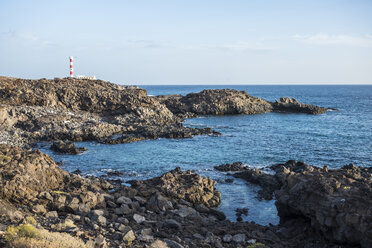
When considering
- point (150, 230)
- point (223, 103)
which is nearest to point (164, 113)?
point (223, 103)

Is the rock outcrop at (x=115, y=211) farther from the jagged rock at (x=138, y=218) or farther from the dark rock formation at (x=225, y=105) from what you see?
the dark rock formation at (x=225, y=105)

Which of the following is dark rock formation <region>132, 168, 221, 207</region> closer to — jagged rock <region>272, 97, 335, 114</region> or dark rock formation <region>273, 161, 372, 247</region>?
dark rock formation <region>273, 161, 372, 247</region>

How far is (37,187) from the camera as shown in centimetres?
1877

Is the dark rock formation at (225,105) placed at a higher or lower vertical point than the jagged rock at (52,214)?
higher

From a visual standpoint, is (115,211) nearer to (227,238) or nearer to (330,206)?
(227,238)

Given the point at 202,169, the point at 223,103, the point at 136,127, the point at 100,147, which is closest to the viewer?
the point at 202,169

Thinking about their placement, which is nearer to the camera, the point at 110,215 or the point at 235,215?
the point at 110,215

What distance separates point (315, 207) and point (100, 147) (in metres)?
32.2

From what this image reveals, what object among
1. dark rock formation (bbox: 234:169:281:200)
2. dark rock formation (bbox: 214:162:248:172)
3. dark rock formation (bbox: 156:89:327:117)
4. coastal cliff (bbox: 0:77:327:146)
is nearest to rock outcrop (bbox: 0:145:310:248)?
dark rock formation (bbox: 234:169:281:200)

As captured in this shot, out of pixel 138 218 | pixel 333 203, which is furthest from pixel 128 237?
pixel 333 203

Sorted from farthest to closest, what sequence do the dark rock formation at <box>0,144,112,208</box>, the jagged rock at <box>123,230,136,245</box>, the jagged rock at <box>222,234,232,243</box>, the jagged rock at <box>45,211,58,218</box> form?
the dark rock formation at <box>0,144,112,208</box> → the jagged rock at <box>222,234,232,243</box> → the jagged rock at <box>45,211,58,218</box> → the jagged rock at <box>123,230,136,245</box>

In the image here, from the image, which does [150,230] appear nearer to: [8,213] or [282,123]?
[8,213]

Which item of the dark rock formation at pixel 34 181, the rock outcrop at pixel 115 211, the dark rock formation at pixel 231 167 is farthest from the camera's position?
the dark rock formation at pixel 231 167

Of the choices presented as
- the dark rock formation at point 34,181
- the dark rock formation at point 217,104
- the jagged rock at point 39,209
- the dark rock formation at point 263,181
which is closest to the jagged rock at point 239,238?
the dark rock formation at point 34,181
